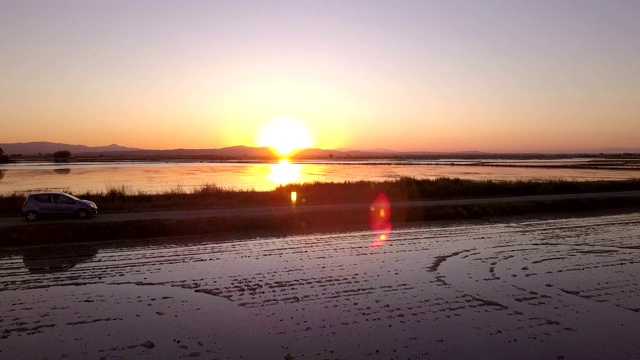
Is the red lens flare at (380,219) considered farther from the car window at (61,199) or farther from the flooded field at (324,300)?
the car window at (61,199)

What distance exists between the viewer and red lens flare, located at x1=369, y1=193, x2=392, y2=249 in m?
20.0

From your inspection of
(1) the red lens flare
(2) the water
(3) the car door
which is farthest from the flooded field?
(2) the water

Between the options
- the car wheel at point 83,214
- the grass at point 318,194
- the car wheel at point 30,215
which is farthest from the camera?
the grass at point 318,194

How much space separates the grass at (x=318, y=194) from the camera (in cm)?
2916

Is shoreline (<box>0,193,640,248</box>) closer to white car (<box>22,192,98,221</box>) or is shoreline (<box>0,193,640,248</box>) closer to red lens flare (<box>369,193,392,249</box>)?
red lens flare (<box>369,193,392,249</box>)

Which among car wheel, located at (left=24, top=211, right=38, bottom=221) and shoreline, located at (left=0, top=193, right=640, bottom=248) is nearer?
shoreline, located at (left=0, top=193, right=640, bottom=248)

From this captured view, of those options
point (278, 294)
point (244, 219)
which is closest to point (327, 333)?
point (278, 294)

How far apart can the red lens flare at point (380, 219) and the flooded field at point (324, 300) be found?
1208mm

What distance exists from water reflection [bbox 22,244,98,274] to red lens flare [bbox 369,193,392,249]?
10780 mm

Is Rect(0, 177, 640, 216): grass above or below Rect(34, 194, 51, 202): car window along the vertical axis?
below

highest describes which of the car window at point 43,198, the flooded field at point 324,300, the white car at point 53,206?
the car window at point 43,198

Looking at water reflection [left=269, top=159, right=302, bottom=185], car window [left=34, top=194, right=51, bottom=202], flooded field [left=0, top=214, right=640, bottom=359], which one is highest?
car window [left=34, top=194, right=51, bottom=202]

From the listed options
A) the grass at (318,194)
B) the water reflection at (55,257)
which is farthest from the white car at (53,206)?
the water reflection at (55,257)

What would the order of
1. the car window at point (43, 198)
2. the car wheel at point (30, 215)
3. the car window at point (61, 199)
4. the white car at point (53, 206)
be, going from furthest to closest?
the car window at point (61, 199), the car window at point (43, 198), the white car at point (53, 206), the car wheel at point (30, 215)
